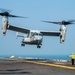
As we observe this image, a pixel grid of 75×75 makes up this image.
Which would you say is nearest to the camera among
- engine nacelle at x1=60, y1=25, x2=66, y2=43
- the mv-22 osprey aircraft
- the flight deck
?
the flight deck

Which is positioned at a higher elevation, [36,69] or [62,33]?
[62,33]


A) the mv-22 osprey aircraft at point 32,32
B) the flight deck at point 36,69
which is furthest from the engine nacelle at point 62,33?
the flight deck at point 36,69

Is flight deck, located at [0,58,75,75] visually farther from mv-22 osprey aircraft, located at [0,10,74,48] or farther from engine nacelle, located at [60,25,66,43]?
engine nacelle, located at [60,25,66,43]

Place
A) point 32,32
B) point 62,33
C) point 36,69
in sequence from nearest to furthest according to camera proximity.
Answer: point 36,69 < point 32,32 < point 62,33

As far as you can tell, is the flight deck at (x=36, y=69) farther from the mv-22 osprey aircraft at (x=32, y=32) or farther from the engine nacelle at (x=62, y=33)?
the engine nacelle at (x=62, y=33)

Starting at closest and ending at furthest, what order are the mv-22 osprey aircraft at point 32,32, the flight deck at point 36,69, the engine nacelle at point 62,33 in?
the flight deck at point 36,69, the mv-22 osprey aircraft at point 32,32, the engine nacelle at point 62,33

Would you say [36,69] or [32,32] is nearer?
[36,69]

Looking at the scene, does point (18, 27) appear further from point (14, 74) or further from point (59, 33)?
point (14, 74)

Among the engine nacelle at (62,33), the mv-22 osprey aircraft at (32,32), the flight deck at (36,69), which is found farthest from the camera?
the engine nacelle at (62,33)

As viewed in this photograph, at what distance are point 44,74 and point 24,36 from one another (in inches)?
2129

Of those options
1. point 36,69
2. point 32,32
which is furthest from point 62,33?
point 36,69

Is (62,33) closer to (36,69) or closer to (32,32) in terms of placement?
(32,32)

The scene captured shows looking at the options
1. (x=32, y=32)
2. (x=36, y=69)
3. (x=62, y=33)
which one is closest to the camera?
(x=36, y=69)

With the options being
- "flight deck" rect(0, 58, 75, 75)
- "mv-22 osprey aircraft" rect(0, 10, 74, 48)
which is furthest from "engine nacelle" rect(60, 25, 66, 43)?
"flight deck" rect(0, 58, 75, 75)
